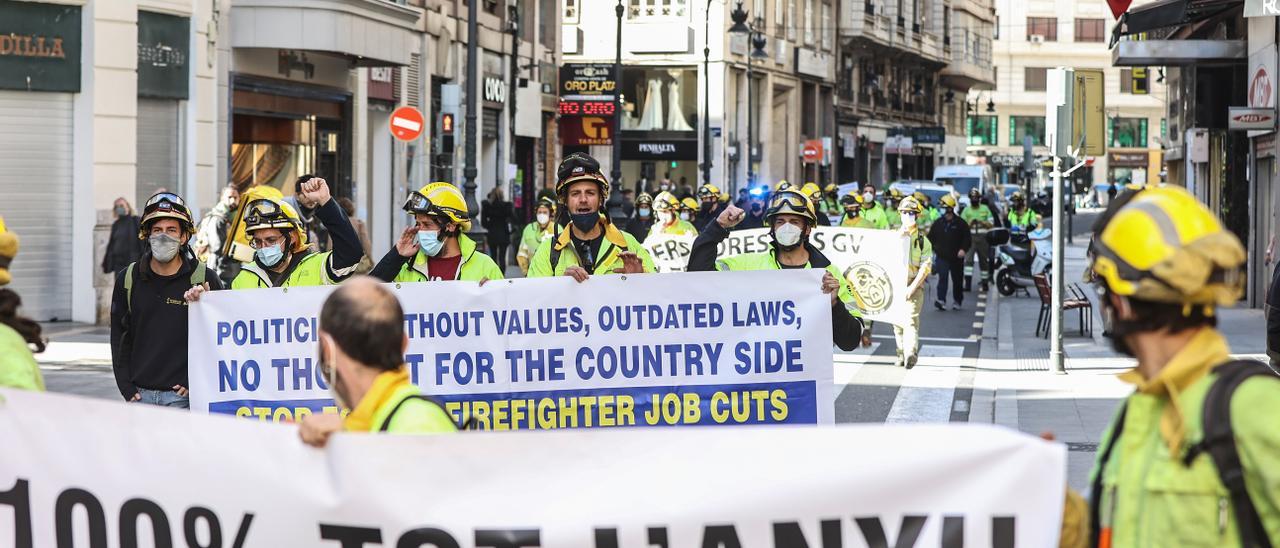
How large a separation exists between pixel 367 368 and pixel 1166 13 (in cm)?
2295

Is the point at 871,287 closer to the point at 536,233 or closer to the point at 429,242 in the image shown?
the point at 536,233

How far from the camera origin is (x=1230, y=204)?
93.1 ft

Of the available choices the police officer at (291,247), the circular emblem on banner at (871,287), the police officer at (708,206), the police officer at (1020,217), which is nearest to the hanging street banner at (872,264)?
the circular emblem on banner at (871,287)

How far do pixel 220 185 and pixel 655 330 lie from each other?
18258 mm

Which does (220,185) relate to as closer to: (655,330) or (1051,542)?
(655,330)

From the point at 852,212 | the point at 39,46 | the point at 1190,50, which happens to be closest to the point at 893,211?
the point at 1190,50

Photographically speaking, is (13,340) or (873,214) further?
(873,214)

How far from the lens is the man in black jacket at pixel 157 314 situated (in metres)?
7.76

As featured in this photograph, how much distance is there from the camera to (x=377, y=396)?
403 cm

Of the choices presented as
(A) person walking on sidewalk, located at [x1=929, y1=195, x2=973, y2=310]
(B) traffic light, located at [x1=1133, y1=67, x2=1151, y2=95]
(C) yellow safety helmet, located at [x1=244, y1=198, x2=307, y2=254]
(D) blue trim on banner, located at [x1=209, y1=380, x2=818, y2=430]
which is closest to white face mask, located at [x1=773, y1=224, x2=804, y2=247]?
(D) blue trim on banner, located at [x1=209, y1=380, x2=818, y2=430]

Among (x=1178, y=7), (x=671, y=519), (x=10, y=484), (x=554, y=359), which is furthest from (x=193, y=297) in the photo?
(x=1178, y=7)

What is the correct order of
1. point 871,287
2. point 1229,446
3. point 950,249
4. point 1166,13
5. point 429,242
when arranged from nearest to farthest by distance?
point 1229,446 → point 429,242 → point 871,287 → point 1166,13 → point 950,249

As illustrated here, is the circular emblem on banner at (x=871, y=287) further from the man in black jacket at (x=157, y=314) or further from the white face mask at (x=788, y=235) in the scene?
the man in black jacket at (x=157, y=314)

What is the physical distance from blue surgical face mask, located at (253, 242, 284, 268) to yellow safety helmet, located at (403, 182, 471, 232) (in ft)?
2.17
